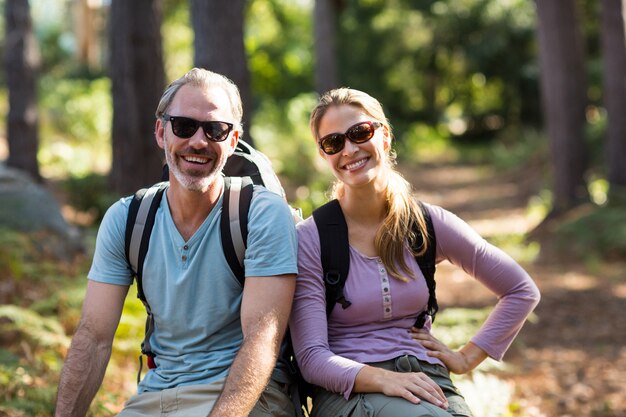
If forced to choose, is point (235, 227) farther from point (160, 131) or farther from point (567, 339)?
point (567, 339)

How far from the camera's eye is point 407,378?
3.20 meters

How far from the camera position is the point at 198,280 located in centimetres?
334

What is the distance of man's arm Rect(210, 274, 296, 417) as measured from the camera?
10.4 ft

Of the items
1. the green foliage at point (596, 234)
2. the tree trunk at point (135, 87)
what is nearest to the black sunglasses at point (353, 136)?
the tree trunk at point (135, 87)

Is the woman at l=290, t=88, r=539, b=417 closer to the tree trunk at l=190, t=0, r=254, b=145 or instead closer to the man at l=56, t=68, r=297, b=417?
the man at l=56, t=68, r=297, b=417

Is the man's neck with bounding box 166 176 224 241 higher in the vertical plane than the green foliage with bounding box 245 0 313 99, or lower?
lower

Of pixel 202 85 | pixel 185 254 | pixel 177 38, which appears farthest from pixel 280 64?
pixel 185 254

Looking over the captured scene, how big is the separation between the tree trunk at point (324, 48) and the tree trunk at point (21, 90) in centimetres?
996

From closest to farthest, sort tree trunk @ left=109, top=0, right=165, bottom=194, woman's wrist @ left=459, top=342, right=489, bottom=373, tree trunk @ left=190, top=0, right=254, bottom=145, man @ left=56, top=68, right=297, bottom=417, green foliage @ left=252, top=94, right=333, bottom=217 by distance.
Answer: man @ left=56, top=68, right=297, bottom=417
woman's wrist @ left=459, top=342, right=489, bottom=373
tree trunk @ left=190, top=0, right=254, bottom=145
tree trunk @ left=109, top=0, right=165, bottom=194
green foliage @ left=252, top=94, right=333, bottom=217

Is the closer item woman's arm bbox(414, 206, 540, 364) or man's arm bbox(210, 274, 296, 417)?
man's arm bbox(210, 274, 296, 417)

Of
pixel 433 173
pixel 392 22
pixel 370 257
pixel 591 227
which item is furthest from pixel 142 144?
pixel 392 22

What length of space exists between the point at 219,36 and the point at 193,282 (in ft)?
11.9

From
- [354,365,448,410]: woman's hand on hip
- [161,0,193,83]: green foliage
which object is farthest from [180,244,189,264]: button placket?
[161,0,193,83]: green foliage

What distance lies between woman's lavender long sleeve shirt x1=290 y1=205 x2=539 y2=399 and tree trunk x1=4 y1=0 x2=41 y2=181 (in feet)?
36.9
